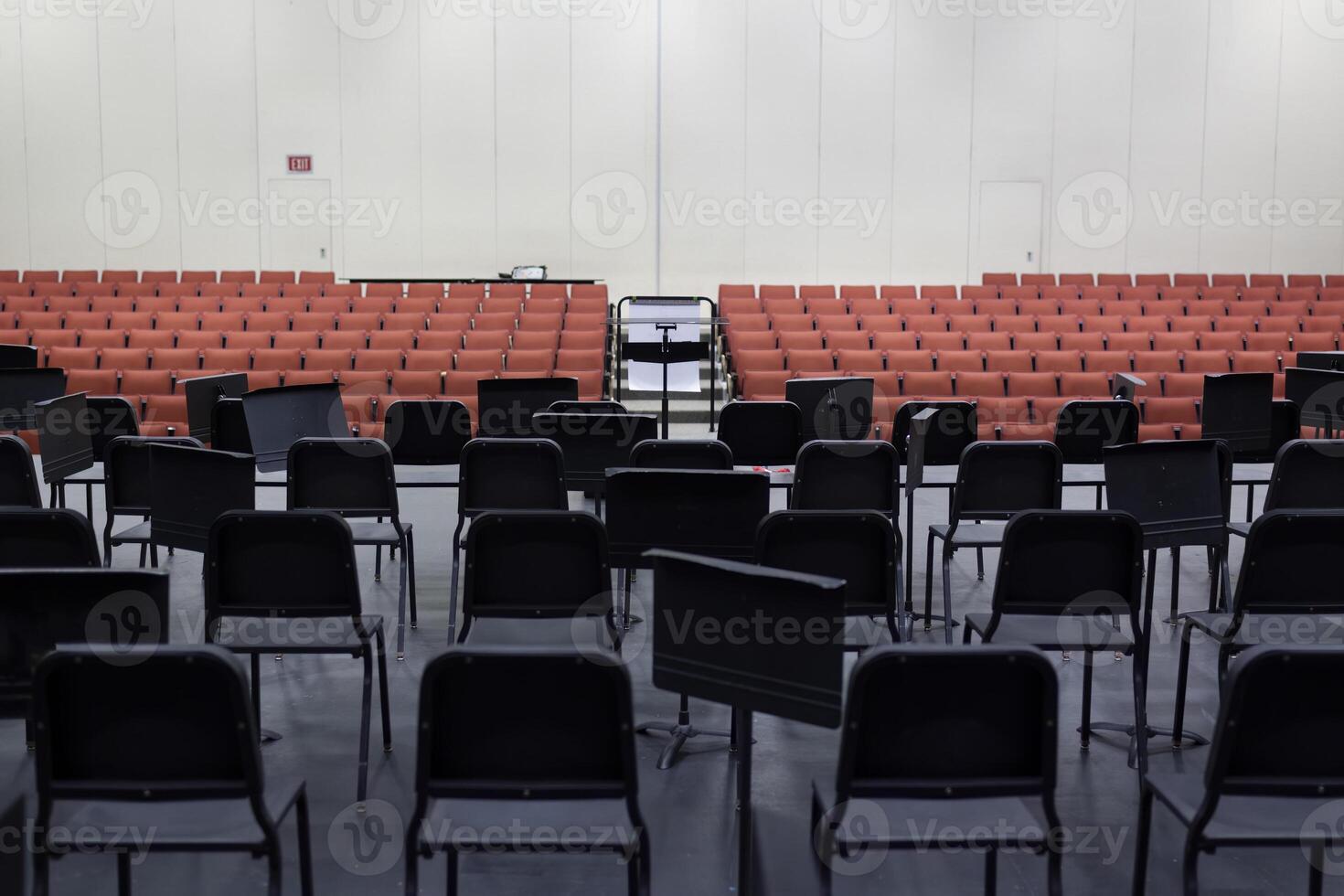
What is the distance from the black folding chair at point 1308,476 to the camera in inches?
167

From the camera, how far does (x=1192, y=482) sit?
3932 mm

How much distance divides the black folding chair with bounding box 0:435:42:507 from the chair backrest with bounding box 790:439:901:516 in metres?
2.93

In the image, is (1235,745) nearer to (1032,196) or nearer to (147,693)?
(147,693)

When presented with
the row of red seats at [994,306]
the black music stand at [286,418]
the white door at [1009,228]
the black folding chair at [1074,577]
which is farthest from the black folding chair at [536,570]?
the white door at [1009,228]

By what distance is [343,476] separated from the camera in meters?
4.52

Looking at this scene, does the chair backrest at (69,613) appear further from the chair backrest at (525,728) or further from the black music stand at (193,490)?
the black music stand at (193,490)

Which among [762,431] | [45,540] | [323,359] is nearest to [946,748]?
[45,540]

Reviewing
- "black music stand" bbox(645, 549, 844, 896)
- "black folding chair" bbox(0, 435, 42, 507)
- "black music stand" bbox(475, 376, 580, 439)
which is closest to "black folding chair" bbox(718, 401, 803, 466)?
"black music stand" bbox(475, 376, 580, 439)

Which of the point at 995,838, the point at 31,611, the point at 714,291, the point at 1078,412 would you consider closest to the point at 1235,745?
the point at 995,838

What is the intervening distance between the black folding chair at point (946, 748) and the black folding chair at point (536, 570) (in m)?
1.36

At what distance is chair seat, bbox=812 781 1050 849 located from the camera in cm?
216

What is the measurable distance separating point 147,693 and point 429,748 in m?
0.54

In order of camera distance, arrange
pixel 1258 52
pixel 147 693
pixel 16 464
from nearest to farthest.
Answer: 1. pixel 147 693
2. pixel 16 464
3. pixel 1258 52

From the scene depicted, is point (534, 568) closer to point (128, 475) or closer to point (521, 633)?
point (521, 633)
